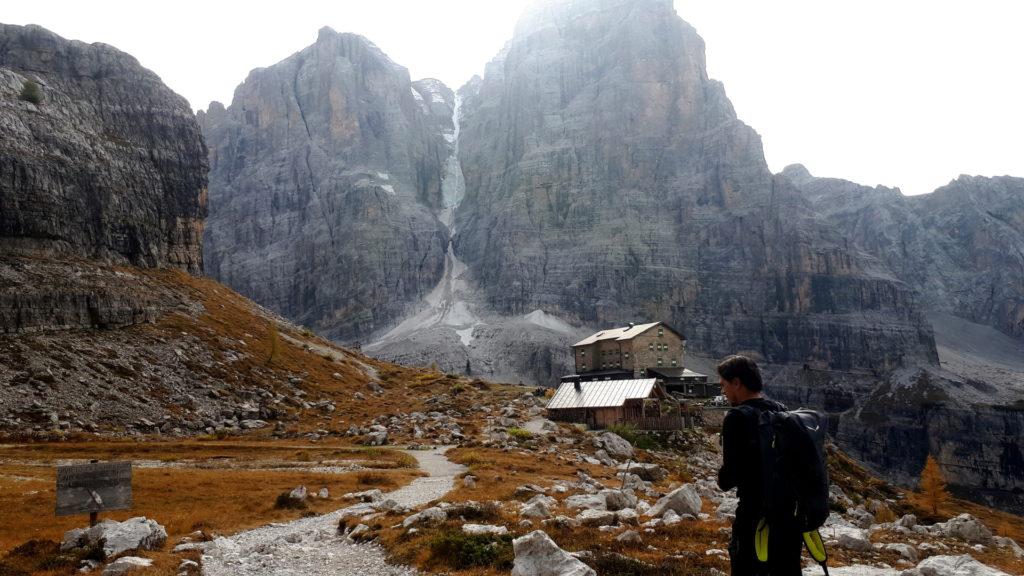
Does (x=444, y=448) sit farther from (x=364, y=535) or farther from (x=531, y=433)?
(x=364, y=535)

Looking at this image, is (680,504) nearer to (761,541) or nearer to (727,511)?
(727,511)

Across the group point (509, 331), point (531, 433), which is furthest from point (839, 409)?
point (531, 433)

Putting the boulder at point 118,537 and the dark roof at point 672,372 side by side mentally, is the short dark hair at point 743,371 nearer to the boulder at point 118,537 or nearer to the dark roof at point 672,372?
the boulder at point 118,537

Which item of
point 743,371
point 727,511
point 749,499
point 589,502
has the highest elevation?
point 743,371

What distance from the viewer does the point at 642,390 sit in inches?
2410

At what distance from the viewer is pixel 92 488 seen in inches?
782

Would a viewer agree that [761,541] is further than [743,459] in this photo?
No

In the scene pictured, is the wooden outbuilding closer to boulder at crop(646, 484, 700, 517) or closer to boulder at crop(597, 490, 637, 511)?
boulder at crop(597, 490, 637, 511)

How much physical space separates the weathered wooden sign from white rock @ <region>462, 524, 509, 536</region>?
11.6 meters

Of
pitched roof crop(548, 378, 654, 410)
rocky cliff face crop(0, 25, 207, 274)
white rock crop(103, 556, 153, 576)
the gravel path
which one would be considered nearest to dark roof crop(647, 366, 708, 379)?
pitched roof crop(548, 378, 654, 410)

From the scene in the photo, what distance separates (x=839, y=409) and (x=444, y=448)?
167 m

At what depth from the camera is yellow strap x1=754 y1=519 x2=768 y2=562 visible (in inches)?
268

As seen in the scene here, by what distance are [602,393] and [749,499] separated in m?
57.7

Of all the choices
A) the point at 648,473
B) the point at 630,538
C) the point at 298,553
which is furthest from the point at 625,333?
the point at 630,538
